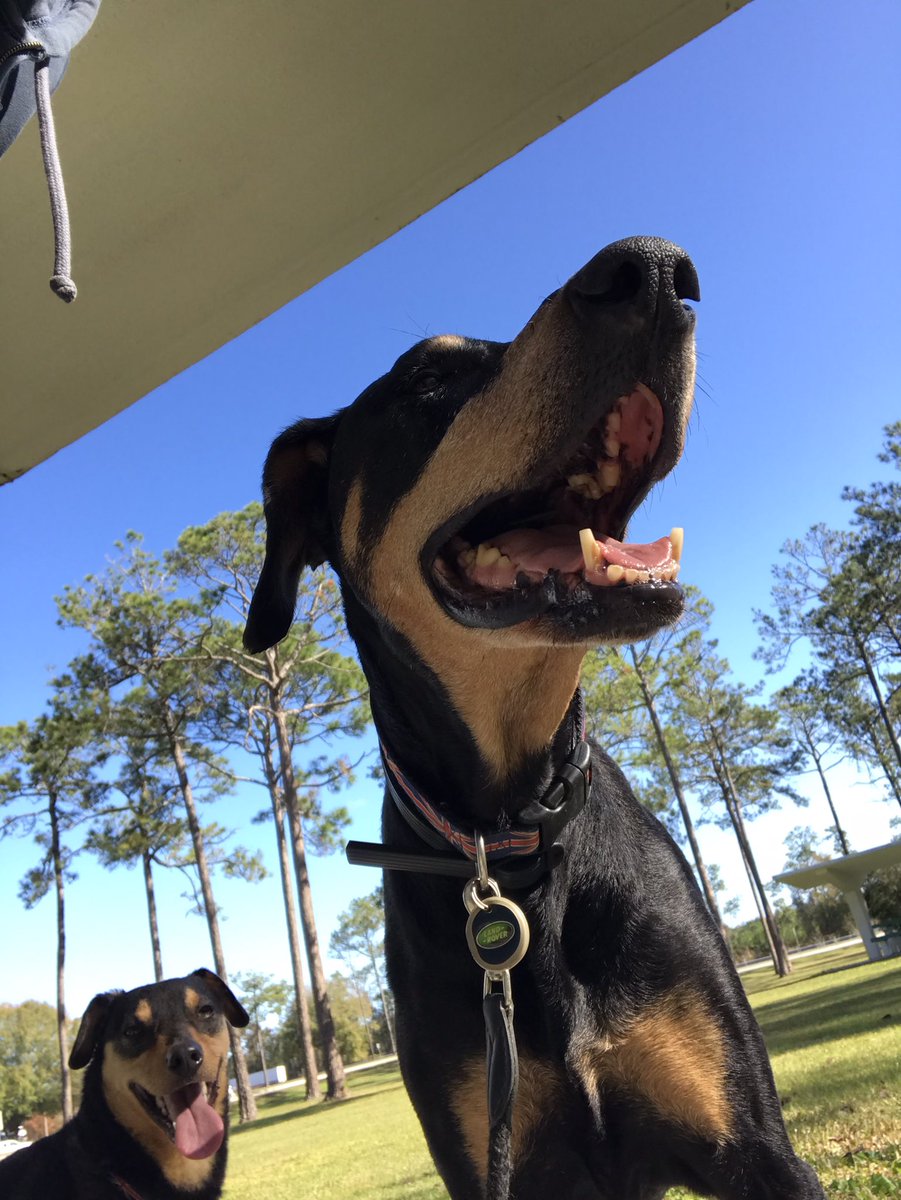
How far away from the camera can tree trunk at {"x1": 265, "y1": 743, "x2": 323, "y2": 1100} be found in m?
21.8

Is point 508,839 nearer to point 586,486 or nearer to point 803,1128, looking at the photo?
point 586,486

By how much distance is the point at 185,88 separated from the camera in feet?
8.71

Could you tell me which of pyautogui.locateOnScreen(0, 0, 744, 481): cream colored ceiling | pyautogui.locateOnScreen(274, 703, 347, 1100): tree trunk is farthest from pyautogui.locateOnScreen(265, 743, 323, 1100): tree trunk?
pyautogui.locateOnScreen(0, 0, 744, 481): cream colored ceiling

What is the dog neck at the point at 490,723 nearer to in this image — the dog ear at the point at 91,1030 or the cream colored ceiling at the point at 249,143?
the cream colored ceiling at the point at 249,143

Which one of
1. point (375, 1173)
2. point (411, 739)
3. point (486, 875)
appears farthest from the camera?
point (375, 1173)

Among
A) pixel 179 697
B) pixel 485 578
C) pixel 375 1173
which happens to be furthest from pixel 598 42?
pixel 179 697

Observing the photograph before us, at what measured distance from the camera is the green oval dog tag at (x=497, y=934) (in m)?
1.93

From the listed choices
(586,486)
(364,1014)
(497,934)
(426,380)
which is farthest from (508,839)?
(364,1014)

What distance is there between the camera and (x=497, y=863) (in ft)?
7.44

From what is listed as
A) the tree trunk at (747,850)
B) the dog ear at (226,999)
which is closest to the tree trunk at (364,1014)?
the tree trunk at (747,850)

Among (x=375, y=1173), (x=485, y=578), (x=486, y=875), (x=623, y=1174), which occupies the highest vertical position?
(x=485, y=578)

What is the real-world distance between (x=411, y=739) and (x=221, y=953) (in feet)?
74.6

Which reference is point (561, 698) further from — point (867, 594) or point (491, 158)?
point (867, 594)

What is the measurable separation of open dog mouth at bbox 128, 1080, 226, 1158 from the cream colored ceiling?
12.3 feet
